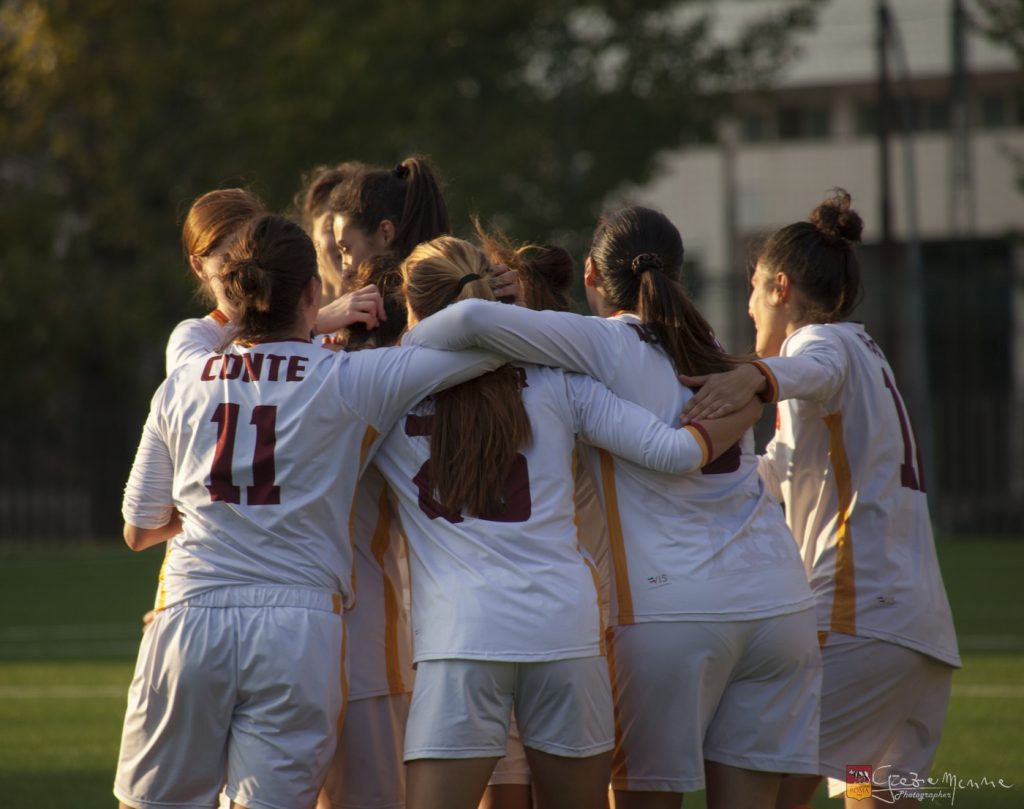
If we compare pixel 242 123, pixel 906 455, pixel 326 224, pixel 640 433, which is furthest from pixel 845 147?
pixel 640 433

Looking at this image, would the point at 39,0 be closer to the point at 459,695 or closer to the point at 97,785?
the point at 97,785

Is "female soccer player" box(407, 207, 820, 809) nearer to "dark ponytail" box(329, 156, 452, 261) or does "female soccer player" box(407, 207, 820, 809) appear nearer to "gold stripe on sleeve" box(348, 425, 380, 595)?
"gold stripe on sleeve" box(348, 425, 380, 595)

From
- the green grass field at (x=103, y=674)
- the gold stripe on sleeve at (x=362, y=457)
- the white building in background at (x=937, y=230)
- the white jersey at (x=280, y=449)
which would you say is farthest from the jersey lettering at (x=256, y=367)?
the white building in background at (x=937, y=230)

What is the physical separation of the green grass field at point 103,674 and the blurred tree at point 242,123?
4.20 meters

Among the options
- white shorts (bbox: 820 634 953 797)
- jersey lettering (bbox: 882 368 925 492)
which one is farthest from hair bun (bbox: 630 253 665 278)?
white shorts (bbox: 820 634 953 797)

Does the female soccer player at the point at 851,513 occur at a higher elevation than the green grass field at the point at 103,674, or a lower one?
higher

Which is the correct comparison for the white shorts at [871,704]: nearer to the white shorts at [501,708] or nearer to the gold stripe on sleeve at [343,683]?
the white shorts at [501,708]

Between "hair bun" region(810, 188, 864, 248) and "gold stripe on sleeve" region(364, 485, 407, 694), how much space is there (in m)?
1.54

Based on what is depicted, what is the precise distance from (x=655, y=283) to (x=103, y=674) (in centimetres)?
639

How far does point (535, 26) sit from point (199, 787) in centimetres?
1716

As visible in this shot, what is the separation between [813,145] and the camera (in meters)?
31.8

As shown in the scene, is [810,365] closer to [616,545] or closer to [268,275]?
[616,545]

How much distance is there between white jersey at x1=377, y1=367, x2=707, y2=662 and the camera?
3.17m

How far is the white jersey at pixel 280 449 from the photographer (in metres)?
3.29
